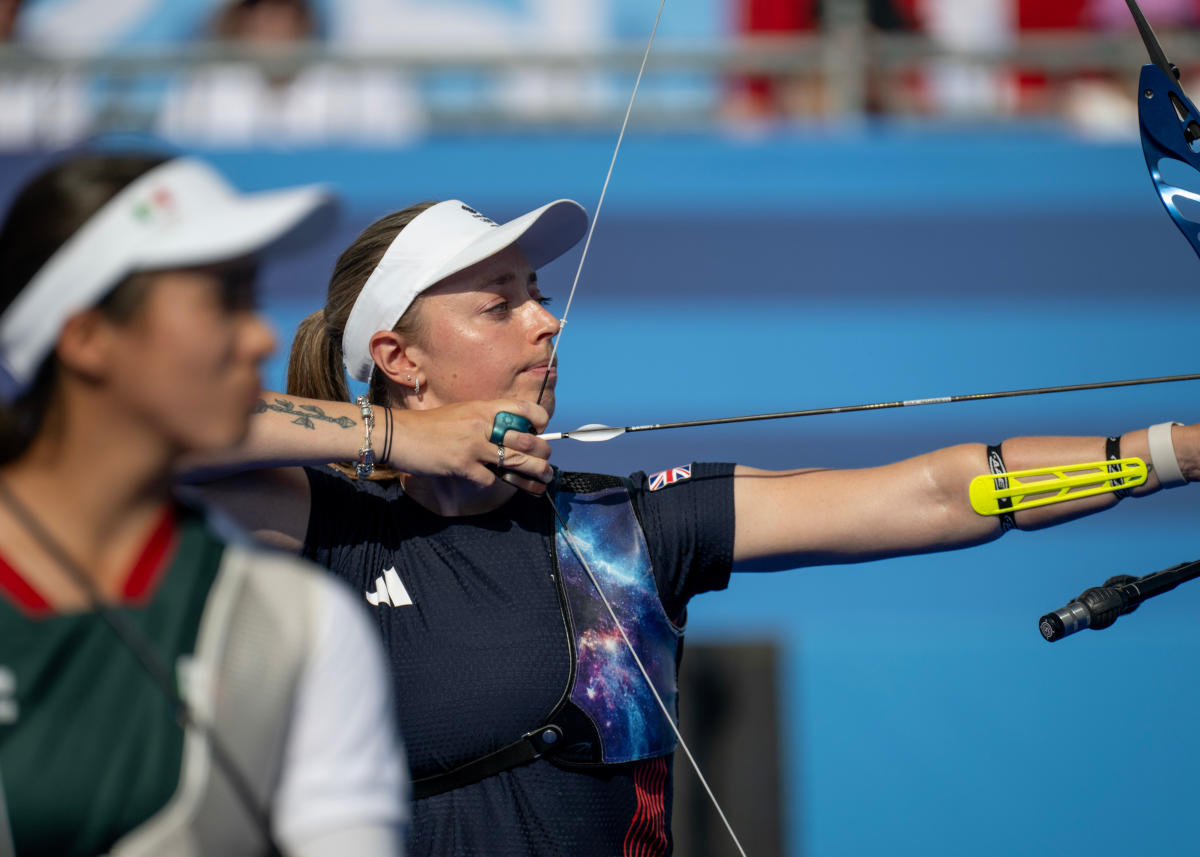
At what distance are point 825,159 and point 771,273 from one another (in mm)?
307

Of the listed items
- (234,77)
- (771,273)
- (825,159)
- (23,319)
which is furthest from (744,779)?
(23,319)

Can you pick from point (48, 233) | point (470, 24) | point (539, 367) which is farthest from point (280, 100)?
point (48, 233)

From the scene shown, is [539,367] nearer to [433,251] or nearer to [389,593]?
[433,251]

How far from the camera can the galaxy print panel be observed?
1.35m

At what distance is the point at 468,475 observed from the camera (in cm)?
137

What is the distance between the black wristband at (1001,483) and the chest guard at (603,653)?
1.18 feet

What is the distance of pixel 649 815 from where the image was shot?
4.49 feet

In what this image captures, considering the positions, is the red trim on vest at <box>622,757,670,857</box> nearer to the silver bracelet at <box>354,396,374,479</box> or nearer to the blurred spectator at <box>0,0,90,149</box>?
the silver bracelet at <box>354,396,374,479</box>

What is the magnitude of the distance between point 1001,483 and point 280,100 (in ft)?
8.37

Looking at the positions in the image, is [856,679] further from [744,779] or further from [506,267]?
[506,267]

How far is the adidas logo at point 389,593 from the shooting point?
1.38 metres

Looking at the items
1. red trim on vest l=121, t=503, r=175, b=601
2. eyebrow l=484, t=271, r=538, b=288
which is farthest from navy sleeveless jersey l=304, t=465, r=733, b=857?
red trim on vest l=121, t=503, r=175, b=601

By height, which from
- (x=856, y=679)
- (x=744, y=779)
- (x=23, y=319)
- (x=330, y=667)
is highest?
(x=23, y=319)

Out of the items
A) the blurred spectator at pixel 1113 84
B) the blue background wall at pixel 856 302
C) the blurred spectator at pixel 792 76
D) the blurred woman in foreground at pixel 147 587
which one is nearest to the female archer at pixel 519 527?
the blurred woman in foreground at pixel 147 587
